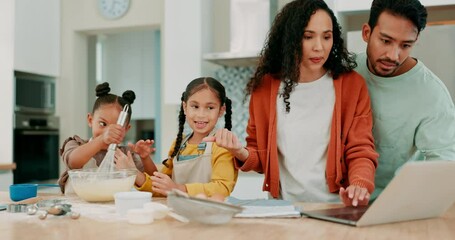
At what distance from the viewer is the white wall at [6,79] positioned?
138 inches

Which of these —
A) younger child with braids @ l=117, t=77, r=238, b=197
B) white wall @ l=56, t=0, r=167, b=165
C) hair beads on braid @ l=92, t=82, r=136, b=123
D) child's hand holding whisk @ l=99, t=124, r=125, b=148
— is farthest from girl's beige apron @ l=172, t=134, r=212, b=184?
white wall @ l=56, t=0, r=167, b=165

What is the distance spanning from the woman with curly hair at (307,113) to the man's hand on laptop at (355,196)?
0.15 m

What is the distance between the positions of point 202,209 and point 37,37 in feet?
11.0

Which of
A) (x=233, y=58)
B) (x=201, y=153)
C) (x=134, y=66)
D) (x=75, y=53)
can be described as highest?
(x=134, y=66)

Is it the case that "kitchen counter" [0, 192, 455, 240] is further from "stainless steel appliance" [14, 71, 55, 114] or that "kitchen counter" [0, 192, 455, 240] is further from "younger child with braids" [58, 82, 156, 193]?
"stainless steel appliance" [14, 71, 55, 114]

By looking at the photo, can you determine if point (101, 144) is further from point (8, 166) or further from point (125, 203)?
point (8, 166)

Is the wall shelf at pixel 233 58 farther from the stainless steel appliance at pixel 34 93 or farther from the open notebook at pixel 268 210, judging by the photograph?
the open notebook at pixel 268 210

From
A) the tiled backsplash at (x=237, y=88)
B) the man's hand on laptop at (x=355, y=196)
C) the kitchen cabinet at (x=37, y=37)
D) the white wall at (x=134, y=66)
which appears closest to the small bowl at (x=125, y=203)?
the man's hand on laptop at (x=355, y=196)

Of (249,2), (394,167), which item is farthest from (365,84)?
(249,2)

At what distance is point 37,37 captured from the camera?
3.85 metres

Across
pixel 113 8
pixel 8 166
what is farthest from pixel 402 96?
pixel 113 8

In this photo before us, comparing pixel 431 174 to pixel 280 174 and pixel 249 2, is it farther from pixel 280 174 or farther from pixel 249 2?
pixel 249 2

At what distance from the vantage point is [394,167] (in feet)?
5.11

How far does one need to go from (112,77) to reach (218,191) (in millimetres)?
5183
